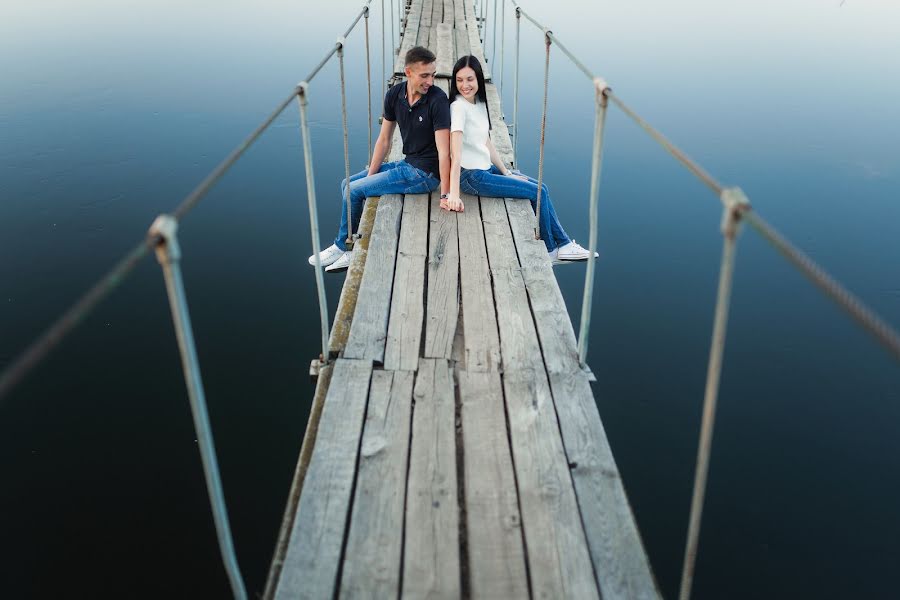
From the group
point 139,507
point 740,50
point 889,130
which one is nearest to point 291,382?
point 139,507

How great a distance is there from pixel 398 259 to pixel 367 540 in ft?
4.66

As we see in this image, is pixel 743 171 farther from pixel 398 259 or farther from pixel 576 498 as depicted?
pixel 576 498

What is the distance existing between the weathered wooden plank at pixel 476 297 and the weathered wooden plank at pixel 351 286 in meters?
0.37

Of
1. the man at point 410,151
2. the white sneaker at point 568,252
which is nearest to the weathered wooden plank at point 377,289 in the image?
the man at point 410,151

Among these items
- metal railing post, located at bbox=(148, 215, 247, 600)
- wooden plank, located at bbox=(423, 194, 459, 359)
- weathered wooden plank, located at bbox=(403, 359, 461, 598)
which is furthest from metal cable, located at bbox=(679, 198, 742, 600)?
wooden plank, located at bbox=(423, 194, 459, 359)

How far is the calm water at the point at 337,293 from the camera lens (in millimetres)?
3156

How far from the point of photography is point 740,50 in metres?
9.95

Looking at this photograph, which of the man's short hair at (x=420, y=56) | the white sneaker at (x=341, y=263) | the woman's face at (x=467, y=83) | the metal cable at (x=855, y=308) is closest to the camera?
the metal cable at (x=855, y=308)

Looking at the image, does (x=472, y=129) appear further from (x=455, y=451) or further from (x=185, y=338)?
(x=185, y=338)

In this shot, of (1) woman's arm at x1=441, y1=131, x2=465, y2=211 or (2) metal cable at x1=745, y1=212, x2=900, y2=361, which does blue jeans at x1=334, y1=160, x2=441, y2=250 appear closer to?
(1) woman's arm at x1=441, y1=131, x2=465, y2=211

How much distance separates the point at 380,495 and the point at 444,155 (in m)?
1.79

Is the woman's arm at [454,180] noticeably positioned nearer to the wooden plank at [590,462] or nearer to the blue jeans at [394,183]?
the blue jeans at [394,183]

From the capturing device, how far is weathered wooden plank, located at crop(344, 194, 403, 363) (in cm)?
244

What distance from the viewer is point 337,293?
4.84m
